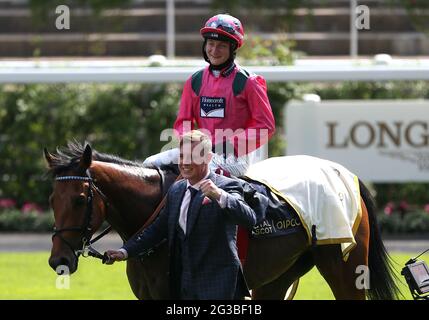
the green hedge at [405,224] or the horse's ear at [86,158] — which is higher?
the horse's ear at [86,158]

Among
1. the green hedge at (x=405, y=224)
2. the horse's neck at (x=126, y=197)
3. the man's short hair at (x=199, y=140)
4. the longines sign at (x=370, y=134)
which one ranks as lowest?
the green hedge at (x=405, y=224)

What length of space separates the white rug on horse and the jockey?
0.73ft

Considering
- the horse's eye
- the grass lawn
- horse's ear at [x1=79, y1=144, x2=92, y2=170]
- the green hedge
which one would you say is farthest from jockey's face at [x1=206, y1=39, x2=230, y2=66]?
the green hedge

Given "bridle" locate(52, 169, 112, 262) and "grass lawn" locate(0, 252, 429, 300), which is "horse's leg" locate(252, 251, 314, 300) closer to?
"bridle" locate(52, 169, 112, 262)

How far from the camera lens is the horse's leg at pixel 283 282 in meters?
6.25

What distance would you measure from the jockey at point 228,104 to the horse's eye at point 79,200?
0.79 meters

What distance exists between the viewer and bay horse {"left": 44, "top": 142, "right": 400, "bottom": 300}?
5215 millimetres

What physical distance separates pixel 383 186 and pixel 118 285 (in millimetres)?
6066

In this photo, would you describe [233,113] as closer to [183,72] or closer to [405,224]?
[183,72]

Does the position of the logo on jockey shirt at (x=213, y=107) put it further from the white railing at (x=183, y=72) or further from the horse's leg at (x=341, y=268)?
the white railing at (x=183, y=72)

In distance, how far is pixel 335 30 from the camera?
1828 cm

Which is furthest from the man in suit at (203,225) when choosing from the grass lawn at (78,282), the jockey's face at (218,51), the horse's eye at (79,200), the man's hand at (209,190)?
the grass lawn at (78,282)

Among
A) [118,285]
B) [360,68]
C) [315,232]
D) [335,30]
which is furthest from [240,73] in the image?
[335,30]
